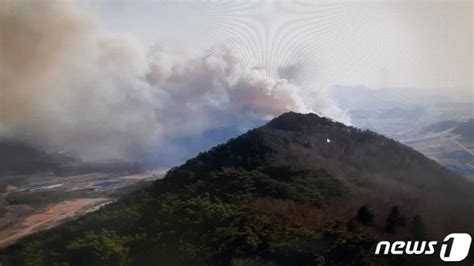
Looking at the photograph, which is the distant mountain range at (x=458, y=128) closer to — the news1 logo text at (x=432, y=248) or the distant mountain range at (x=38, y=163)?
the news1 logo text at (x=432, y=248)

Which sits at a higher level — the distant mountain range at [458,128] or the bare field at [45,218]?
the distant mountain range at [458,128]

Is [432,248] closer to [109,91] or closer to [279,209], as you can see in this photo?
[279,209]

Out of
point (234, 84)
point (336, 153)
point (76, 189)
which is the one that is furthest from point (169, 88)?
point (336, 153)

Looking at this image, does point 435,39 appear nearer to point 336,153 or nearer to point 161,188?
point 336,153

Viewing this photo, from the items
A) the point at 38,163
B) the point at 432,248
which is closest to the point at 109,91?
the point at 38,163

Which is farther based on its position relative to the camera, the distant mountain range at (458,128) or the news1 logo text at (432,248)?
the distant mountain range at (458,128)

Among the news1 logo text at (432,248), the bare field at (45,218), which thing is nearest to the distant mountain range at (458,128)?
the news1 logo text at (432,248)

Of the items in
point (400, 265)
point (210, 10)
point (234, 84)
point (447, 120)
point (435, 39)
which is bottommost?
point (400, 265)
